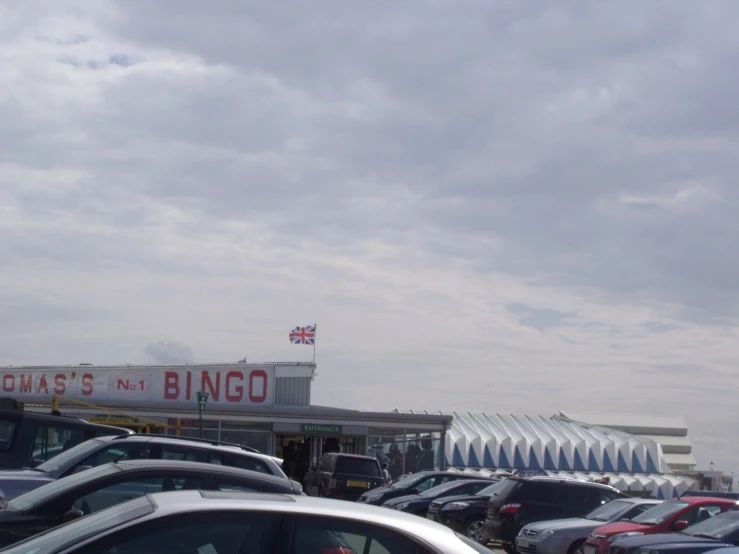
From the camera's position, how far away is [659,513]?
54.3ft

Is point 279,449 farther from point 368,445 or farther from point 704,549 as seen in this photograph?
point 704,549

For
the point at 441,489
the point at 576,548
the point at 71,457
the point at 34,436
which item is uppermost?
the point at 34,436

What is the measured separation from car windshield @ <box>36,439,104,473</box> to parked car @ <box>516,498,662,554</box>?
9532 mm

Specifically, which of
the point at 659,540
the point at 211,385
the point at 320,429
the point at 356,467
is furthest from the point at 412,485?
the point at 211,385

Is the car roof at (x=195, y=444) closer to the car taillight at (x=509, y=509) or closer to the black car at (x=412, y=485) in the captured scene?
the car taillight at (x=509, y=509)

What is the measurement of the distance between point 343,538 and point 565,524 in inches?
535

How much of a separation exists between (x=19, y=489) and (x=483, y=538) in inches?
509

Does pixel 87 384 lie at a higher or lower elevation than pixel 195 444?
higher

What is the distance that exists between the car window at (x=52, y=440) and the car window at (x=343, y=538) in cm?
962

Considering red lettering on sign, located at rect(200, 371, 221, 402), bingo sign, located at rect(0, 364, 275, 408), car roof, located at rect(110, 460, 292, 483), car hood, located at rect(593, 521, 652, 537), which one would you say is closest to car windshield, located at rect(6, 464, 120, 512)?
car roof, located at rect(110, 460, 292, 483)

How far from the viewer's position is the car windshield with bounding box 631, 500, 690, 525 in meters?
16.2

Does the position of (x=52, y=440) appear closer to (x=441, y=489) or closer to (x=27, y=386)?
(x=441, y=489)

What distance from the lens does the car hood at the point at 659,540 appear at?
1329 centimetres

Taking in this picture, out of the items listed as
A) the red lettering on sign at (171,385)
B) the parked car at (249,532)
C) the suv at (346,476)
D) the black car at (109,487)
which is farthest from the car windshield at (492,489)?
the red lettering on sign at (171,385)
